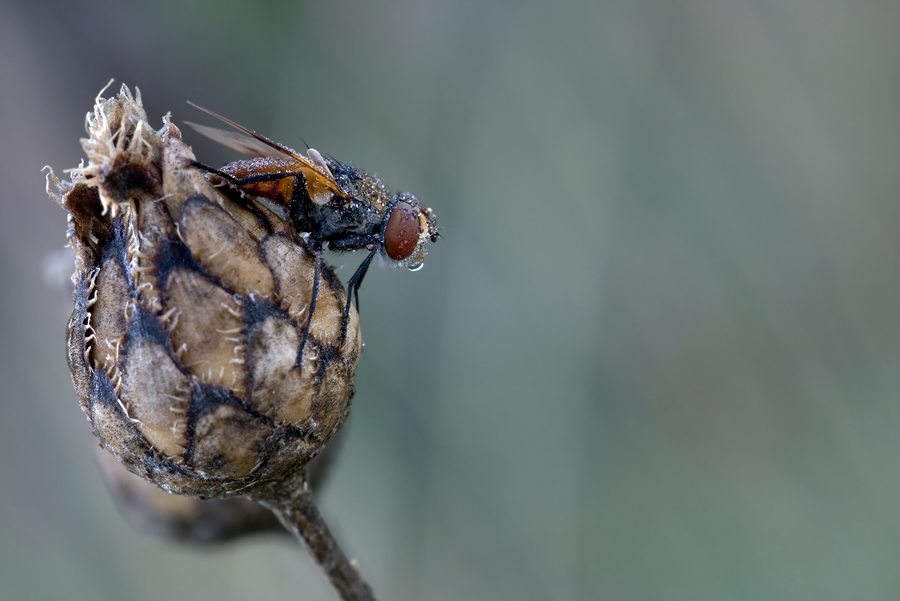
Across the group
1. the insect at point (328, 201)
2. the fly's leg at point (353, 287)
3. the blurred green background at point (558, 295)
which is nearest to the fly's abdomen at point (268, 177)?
the insect at point (328, 201)

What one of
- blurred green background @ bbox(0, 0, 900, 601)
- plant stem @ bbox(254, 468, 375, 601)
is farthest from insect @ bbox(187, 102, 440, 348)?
blurred green background @ bbox(0, 0, 900, 601)

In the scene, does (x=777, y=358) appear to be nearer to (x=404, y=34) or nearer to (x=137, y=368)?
(x=404, y=34)

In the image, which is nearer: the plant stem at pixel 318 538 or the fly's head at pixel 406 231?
the plant stem at pixel 318 538

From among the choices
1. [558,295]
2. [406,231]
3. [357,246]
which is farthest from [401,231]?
[558,295]

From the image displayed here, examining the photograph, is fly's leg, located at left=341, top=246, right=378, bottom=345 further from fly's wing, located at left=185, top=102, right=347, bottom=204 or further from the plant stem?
the plant stem

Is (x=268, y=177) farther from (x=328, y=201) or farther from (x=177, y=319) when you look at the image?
(x=177, y=319)

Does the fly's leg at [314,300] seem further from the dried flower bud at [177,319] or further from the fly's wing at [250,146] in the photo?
the fly's wing at [250,146]
